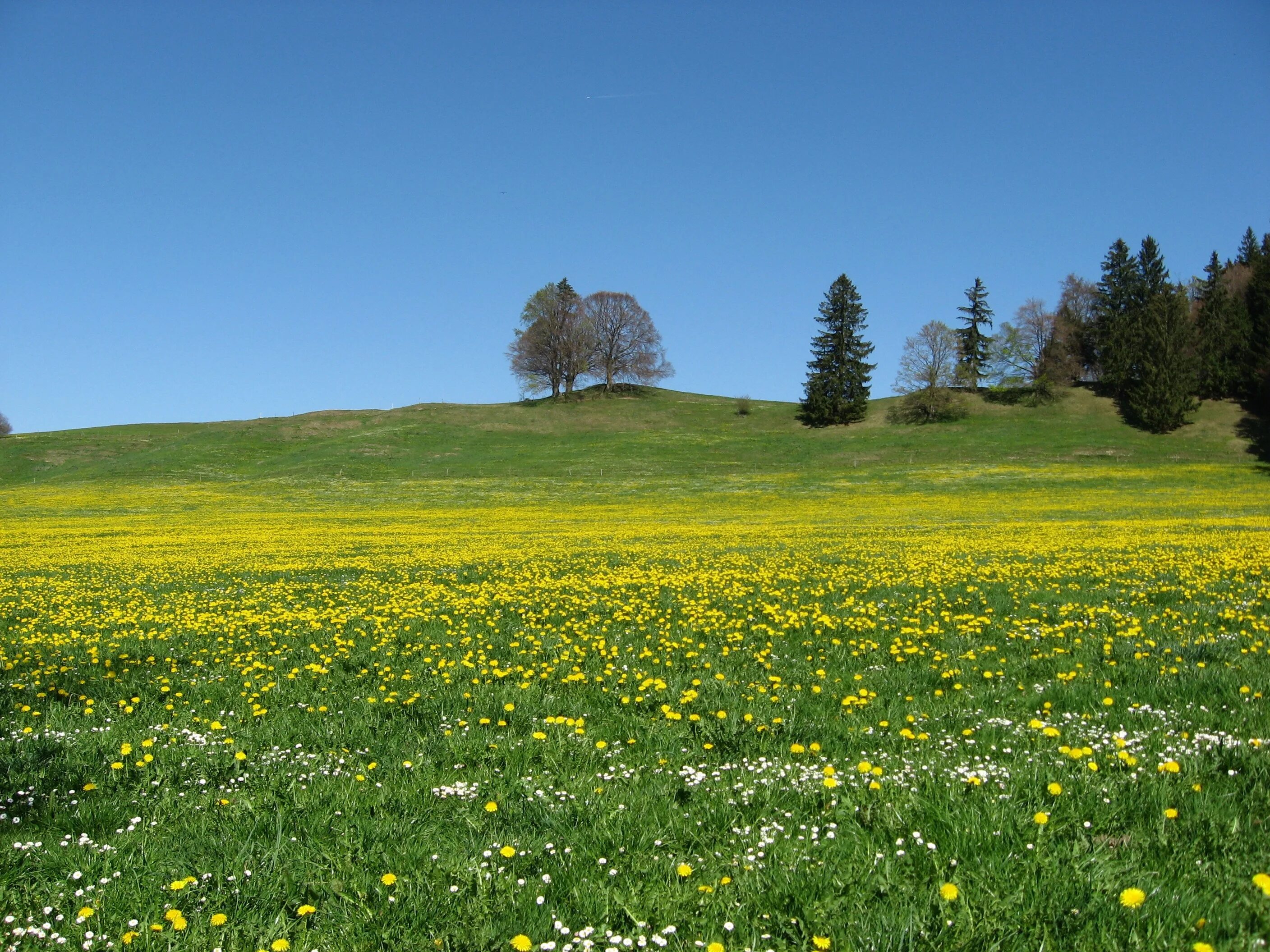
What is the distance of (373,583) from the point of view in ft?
49.6

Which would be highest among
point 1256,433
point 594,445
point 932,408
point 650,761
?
point 932,408

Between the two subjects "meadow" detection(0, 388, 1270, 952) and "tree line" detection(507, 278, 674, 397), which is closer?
"meadow" detection(0, 388, 1270, 952)

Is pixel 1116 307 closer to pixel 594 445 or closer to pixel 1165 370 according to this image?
pixel 1165 370

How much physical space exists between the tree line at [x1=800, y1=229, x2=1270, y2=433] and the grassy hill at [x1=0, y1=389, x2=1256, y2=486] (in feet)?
8.80

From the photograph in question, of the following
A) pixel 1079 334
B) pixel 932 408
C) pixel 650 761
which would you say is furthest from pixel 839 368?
pixel 650 761

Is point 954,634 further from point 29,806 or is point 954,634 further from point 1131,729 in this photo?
point 29,806

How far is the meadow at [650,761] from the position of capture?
11.1 ft

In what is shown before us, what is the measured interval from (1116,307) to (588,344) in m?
63.8

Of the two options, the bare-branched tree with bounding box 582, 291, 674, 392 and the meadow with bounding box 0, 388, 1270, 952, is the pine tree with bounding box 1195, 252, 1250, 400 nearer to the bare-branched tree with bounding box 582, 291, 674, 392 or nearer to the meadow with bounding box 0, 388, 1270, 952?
the bare-branched tree with bounding box 582, 291, 674, 392

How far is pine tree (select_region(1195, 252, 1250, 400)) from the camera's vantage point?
75812 millimetres

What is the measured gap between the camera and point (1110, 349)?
83875 mm

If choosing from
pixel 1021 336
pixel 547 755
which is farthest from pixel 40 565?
pixel 1021 336

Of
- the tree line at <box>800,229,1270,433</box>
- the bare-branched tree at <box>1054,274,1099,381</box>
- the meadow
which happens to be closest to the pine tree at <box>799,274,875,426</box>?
the tree line at <box>800,229,1270,433</box>

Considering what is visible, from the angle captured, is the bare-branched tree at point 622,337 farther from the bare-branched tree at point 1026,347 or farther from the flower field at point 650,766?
the flower field at point 650,766
